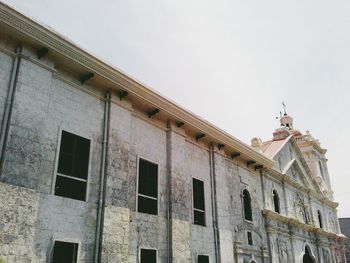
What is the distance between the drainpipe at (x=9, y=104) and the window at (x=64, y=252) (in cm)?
231

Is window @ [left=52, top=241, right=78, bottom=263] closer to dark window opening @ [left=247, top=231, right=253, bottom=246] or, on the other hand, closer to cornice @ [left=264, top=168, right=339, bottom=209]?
dark window opening @ [left=247, top=231, right=253, bottom=246]

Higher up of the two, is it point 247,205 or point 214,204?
point 247,205

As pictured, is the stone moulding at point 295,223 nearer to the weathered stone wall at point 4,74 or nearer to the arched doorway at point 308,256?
the arched doorway at point 308,256

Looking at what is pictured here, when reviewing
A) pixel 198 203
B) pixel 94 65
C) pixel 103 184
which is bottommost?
pixel 103 184

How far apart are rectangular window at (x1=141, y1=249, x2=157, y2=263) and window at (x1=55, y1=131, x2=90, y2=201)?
100 inches

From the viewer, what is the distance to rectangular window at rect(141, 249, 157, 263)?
10039 mm

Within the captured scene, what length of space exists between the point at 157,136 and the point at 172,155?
2.73 ft

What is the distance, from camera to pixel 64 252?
823 centimetres

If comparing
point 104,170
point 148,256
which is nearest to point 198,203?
point 148,256

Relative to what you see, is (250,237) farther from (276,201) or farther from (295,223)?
(295,223)

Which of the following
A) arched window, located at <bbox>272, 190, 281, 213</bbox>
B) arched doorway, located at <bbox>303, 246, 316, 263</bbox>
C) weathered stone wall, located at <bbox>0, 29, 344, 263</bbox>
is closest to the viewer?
weathered stone wall, located at <bbox>0, 29, 344, 263</bbox>

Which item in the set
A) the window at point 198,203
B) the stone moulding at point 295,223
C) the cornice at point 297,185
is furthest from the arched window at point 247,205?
the window at point 198,203

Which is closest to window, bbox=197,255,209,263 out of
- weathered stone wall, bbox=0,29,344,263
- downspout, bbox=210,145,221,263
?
weathered stone wall, bbox=0,29,344,263

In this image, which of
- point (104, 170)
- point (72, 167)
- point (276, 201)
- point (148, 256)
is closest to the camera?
point (72, 167)
